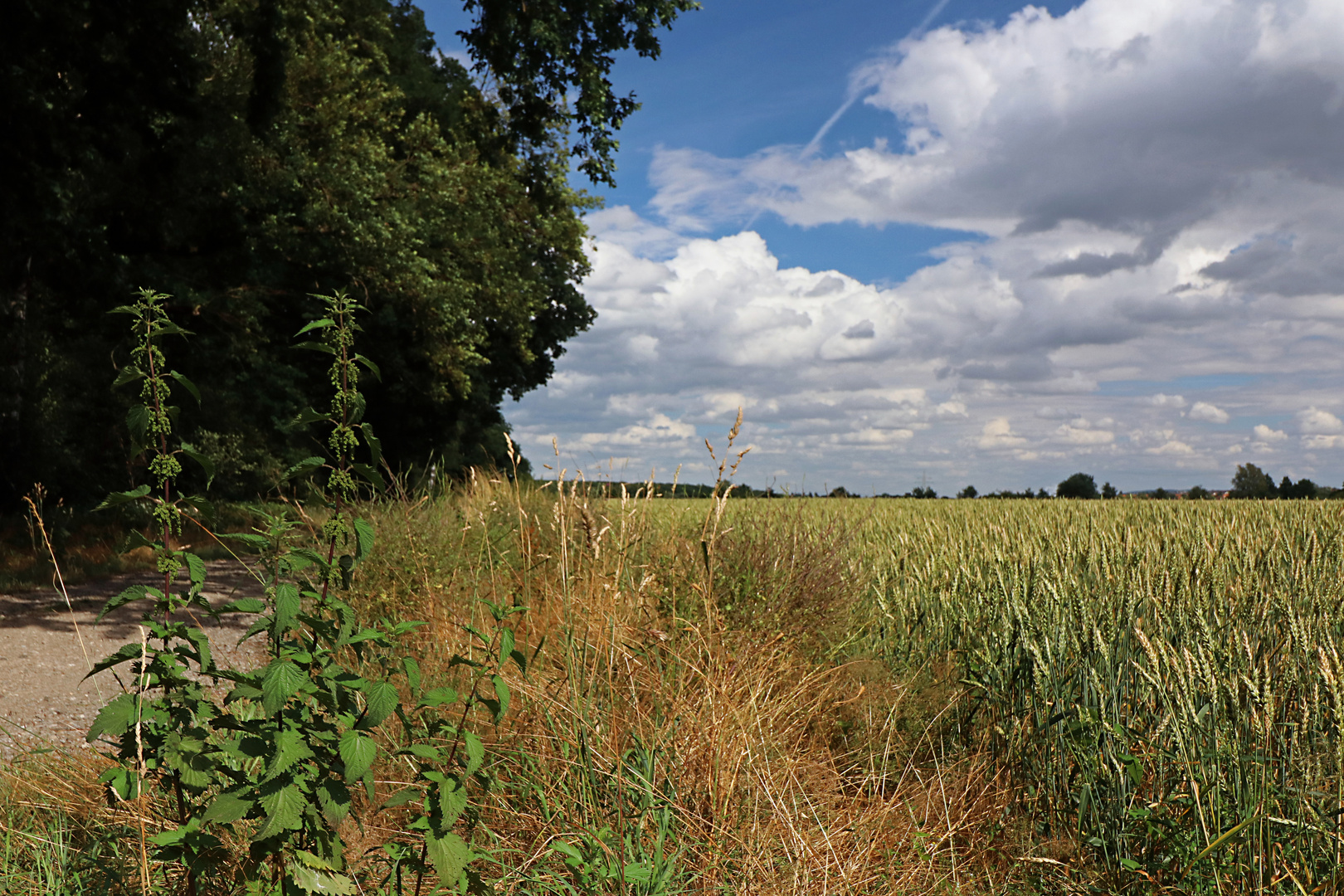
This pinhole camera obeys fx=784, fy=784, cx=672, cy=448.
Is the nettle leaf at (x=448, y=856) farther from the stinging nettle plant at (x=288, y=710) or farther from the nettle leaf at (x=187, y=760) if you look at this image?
the nettle leaf at (x=187, y=760)

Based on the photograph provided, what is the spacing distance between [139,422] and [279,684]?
3.04 feet

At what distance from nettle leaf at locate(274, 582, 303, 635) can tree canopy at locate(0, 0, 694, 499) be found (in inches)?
318

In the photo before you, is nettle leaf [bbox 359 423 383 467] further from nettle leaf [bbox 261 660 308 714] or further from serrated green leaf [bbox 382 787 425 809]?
serrated green leaf [bbox 382 787 425 809]

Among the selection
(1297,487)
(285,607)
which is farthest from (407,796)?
(1297,487)

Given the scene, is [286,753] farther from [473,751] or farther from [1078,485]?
[1078,485]

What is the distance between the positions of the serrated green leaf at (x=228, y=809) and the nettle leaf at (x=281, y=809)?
0.07m

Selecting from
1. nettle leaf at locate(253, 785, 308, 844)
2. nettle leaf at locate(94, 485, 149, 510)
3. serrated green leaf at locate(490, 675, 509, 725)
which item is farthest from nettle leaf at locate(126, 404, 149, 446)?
serrated green leaf at locate(490, 675, 509, 725)

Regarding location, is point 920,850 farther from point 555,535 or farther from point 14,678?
point 14,678

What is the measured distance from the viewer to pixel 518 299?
19156 millimetres

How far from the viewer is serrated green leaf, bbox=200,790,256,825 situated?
2012mm

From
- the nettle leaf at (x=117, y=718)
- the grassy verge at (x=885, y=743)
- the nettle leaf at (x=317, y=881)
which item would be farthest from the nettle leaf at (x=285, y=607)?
the grassy verge at (x=885, y=743)

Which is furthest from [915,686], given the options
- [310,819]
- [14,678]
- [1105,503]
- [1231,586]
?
[1105,503]

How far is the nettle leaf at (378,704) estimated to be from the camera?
196 centimetres

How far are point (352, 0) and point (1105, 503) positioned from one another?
20.1 meters
